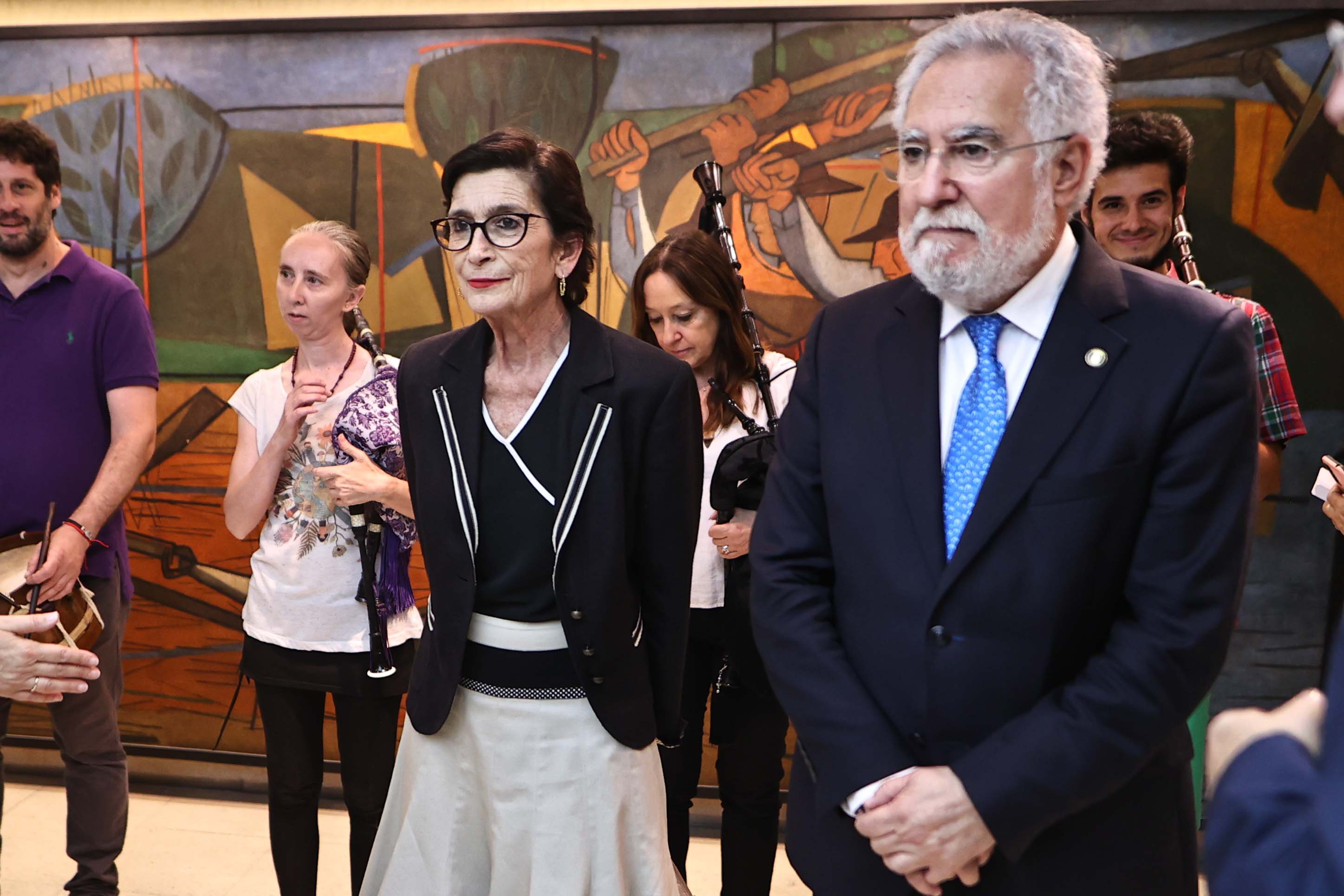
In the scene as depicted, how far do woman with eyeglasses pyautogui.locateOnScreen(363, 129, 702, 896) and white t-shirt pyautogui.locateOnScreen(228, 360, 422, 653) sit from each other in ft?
2.21

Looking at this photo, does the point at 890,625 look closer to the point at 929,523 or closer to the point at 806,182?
the point at 929,523

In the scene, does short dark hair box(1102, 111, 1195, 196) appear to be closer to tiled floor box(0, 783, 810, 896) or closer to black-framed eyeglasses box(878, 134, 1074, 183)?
black-framed eyeglasses box(878, 134, 1074, 183)

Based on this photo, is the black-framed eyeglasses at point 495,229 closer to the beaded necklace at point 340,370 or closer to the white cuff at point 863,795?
the beaded necklace at point 340,370

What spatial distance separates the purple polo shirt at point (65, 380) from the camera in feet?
9.94

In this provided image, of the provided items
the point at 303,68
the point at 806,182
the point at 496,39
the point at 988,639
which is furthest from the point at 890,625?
the point at 303,68

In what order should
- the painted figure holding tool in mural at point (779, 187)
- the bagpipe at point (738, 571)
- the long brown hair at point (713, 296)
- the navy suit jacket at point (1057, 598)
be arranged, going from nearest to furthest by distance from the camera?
the navy suit jacket at point (1057, 598) → the bagpipe at point (738, 571) → the long brown hair at point (713, 296) → the painted figure holding tool in mural at point (779, 187)

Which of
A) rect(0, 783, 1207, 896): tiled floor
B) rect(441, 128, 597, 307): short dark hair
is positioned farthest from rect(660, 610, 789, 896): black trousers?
rect(441, 128, 597, 307): short dark hair

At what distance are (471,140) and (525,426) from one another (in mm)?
2162

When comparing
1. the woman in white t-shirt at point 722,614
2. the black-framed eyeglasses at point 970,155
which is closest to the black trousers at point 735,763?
the woman in white t-shirt at point 722,614

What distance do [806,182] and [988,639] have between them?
2.62 meters

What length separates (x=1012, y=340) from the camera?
1576 mm

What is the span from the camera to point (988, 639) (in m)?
1.47

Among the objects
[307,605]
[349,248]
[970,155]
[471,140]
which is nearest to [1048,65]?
[970,155]

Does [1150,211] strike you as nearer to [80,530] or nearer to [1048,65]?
[1048,65]
